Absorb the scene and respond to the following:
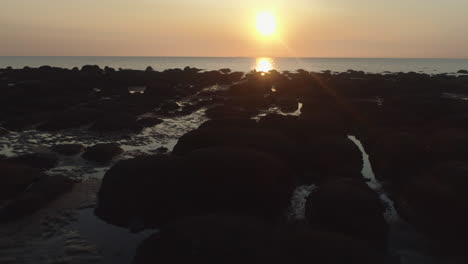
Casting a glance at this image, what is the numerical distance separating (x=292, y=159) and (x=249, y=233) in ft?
36.0

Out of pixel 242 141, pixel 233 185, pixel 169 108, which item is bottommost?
pixel 169 108

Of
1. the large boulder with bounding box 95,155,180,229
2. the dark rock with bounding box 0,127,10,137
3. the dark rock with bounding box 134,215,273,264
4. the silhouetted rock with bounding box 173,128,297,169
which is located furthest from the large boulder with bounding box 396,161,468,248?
the dark rock with bounding box 0,127,10,137

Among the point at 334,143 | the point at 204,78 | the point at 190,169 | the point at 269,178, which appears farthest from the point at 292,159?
the point at 204,78

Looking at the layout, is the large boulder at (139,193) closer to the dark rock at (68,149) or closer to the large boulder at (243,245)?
the large boulder at (243,245)

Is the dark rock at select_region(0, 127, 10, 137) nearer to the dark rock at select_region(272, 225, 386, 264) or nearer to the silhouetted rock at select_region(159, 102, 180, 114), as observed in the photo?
the silhouetted rock at select_region(159, 102, 180, 114)

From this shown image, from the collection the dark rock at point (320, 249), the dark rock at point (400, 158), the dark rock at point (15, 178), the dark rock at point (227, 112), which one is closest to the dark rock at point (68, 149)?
the dark rock at point (15, 178)

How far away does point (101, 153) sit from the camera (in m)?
23.6

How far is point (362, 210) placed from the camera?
1407 centimetres

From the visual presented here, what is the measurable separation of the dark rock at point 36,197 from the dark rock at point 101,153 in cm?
468

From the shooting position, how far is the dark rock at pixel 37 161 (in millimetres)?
21203

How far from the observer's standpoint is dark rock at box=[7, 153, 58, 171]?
21.2 m

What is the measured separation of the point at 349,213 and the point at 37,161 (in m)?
18.2

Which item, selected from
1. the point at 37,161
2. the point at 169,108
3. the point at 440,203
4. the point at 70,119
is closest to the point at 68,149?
the point at 37,161

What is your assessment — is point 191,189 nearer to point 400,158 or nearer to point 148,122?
point 400,158
